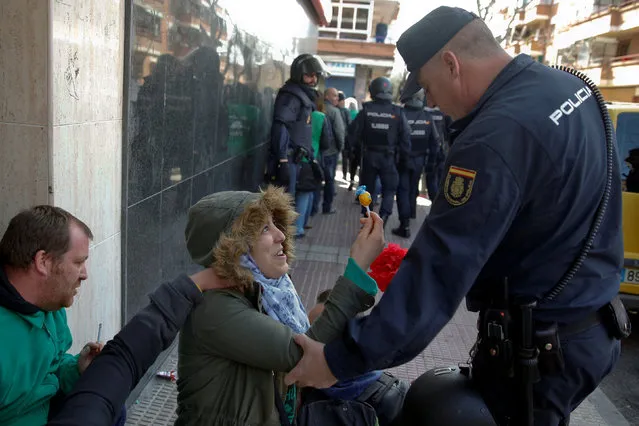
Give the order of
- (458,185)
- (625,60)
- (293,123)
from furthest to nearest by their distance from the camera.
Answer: (625,60), (293,123), (458,185)

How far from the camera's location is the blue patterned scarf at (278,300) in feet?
7.26

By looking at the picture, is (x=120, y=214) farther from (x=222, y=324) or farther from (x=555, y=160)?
(x=555, y=160)

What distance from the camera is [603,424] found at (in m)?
4.18

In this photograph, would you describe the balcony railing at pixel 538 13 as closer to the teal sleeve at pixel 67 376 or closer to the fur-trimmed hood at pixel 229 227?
the fur-trimmed hood at pixel 229 227

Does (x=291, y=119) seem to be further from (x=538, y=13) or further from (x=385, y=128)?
(x=538, y=13)

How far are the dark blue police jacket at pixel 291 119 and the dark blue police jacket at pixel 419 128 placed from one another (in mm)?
1880

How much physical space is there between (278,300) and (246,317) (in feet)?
0.89

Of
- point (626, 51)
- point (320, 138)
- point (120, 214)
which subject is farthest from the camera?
point (626, 51)

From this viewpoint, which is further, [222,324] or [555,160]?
[222,324]

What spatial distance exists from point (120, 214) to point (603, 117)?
251 cm

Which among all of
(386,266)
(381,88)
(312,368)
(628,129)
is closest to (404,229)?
(381,88)

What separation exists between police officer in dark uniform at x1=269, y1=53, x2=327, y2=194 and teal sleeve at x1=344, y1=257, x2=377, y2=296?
5.50 meters

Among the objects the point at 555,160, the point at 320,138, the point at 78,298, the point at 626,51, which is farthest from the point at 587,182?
the point at 626,51

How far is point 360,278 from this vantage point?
2.06m
